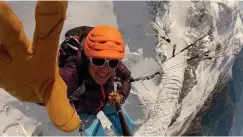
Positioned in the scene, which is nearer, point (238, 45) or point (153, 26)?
point (153, 26)

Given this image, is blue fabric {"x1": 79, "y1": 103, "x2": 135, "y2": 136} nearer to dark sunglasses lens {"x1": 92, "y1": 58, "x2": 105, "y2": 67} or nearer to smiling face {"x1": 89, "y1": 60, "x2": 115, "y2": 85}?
smiling face {"x1": 89, "y1": 60, "x2": 115, "y2": 85}

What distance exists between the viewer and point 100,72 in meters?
2.22

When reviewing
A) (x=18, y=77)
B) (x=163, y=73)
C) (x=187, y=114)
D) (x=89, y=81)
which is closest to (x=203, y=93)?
(x=187, y=114)

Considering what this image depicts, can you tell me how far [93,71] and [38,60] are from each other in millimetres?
566

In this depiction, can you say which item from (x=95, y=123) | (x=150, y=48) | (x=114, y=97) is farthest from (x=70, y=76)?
(x=150, y=48)

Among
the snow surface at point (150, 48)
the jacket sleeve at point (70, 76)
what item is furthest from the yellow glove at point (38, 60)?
the snow surface at point (150, 48)

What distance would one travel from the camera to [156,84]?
172 inches

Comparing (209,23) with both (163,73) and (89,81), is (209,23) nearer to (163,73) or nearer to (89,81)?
(163,73)

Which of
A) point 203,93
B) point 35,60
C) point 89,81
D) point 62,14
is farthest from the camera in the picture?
point 203,93

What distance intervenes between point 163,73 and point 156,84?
0.66 feet

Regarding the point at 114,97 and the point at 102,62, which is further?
the point at 114,97

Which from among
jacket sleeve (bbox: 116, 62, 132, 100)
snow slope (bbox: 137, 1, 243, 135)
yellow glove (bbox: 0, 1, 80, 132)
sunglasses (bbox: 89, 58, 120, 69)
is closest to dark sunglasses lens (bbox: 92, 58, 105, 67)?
sunglasses (bbox: 89, 58, 120, 69)

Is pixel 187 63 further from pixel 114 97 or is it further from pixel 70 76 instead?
pixel 70 76

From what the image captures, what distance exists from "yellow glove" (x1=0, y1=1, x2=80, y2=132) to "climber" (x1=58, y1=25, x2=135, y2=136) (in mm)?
310
